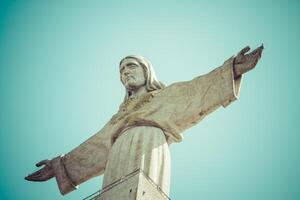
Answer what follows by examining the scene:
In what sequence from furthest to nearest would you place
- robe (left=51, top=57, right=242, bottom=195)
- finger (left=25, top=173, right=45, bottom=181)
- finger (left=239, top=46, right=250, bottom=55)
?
finger (left=25, top=173, right=45, bottom=181)
finger (left=239, top=46, right=250, bottom=55)
robe (left=51, top=57, right=242, bottom=195)

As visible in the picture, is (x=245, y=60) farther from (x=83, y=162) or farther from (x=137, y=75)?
(x=83, y=162)

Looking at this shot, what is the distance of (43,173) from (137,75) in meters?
3.52

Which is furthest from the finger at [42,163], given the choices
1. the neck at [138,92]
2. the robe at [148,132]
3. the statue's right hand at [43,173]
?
the neck at [138,92]

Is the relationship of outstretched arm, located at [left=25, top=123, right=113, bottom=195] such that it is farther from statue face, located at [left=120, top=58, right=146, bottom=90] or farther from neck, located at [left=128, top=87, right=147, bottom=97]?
statue face, located at [left=120, top=58, right=146, bottom=90]

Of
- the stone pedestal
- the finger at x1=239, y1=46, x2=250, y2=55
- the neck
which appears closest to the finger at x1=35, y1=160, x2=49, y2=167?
the neck

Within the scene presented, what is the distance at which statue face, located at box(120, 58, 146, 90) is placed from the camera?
1486 centimetres

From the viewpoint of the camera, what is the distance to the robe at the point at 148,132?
11750 mm

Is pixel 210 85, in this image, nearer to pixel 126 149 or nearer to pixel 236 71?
pixel 236 71

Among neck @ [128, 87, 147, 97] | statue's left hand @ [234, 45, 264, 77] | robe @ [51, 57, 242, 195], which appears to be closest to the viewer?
robe @ [51, 57, 242, 195]

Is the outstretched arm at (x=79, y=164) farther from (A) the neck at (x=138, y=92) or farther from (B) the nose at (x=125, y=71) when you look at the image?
(B) the nose at (x=125, y=71)

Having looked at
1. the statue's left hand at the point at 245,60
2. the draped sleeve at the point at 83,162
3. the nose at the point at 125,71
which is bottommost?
the statue's left hand at the point at 245,60

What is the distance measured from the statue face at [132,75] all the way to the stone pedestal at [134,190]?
4.66 metres

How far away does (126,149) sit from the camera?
12.1 meters

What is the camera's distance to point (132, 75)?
15.0m
